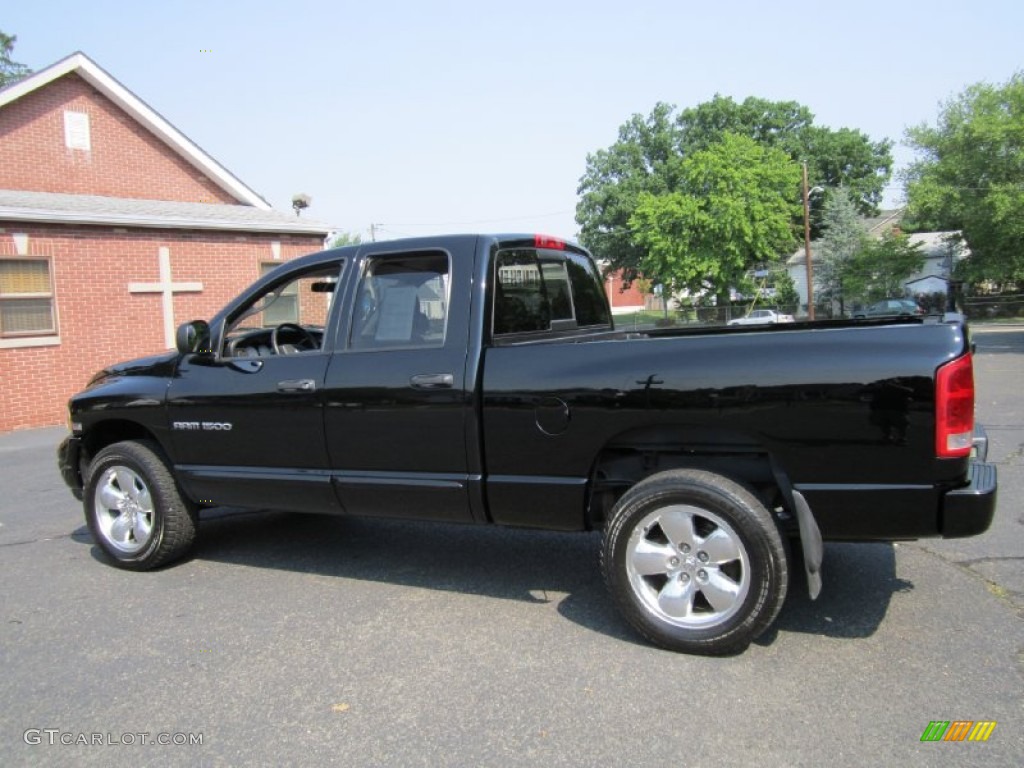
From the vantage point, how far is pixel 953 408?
2998 millimetres

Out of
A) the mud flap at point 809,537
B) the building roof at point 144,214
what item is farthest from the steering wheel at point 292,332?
the building roof at point 144,214

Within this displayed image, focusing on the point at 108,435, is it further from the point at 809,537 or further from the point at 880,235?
the point at 880,235

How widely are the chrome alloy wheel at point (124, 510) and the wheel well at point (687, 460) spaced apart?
287 cm

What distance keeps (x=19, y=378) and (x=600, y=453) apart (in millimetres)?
12553

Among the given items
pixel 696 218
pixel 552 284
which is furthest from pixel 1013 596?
pixel 696 218

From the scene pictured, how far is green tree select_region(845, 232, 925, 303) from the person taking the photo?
3703 cm

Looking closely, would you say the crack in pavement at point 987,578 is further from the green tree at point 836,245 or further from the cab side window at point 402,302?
the green tree at point 836,245

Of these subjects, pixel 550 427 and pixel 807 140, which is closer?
pixel 550 427

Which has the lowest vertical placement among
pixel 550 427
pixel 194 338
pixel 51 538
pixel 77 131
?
pixel 51 538

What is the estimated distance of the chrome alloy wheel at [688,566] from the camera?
3334 mm

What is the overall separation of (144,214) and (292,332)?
10.8 meters

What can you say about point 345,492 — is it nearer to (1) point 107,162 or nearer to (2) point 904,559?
(2) point 904,559

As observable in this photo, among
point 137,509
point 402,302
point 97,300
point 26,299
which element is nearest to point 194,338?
point 137,509

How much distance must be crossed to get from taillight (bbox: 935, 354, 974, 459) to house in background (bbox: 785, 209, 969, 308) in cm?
3588
